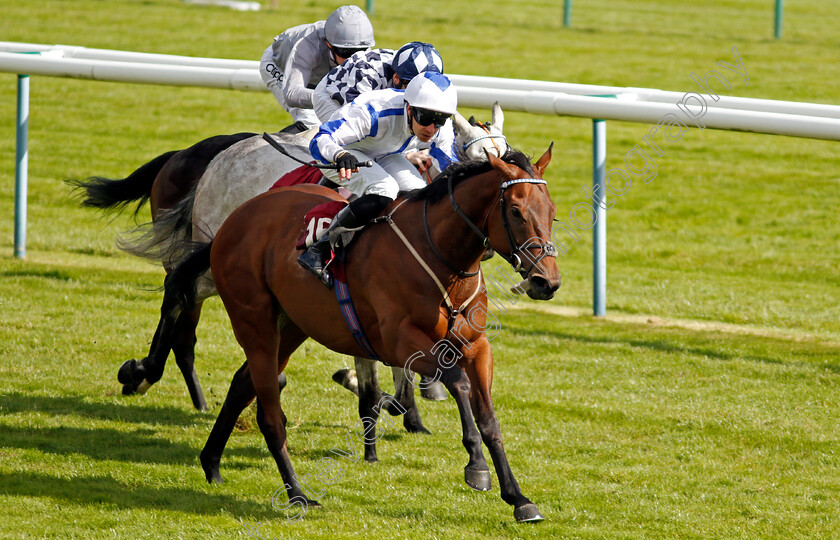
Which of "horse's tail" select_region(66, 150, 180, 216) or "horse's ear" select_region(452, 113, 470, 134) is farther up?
"horse's ear" select_region(452, 113, 470, 134)

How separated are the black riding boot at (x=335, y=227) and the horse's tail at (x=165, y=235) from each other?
6.10 feet

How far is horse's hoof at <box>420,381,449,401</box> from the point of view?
566 centimetres

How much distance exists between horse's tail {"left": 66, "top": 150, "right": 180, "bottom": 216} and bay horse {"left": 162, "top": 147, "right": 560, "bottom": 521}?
2168mm

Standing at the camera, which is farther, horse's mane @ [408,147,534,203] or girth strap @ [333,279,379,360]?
girth strap @ [333,279,379,360]

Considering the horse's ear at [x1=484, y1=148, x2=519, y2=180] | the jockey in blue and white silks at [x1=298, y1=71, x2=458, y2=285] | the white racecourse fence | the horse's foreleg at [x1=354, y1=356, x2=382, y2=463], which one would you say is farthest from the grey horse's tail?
the horse's ear at [x1=484, y1=148, x2=519, y2=180]

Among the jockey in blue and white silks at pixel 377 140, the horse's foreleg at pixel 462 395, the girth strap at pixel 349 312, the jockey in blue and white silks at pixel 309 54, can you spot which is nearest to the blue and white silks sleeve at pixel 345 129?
the jockey in blue and white silks at pixel 377 140

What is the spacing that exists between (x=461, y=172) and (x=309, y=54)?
9.21 feet

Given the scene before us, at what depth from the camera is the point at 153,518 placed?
16.3 feet

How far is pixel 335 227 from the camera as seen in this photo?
4.98 m

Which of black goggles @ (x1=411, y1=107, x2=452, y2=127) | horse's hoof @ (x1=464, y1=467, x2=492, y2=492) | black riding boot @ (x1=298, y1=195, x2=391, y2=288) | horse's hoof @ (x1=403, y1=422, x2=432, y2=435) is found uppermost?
black goggles @ (x1=411, y1=107, x2=452, y2=127)

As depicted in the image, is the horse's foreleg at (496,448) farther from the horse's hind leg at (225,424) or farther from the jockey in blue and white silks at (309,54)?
the jockey in blue and white silks at (309,54)

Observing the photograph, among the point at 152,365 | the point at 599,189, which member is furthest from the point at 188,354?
the point at 599,189

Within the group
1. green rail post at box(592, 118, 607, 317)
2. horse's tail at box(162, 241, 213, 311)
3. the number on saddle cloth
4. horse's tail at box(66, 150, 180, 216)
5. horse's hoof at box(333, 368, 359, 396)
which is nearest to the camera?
the number on saddle cloth

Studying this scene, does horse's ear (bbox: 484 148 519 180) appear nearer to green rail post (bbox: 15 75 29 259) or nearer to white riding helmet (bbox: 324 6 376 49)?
white riding helmet (bbox: 324 6 376 49)
